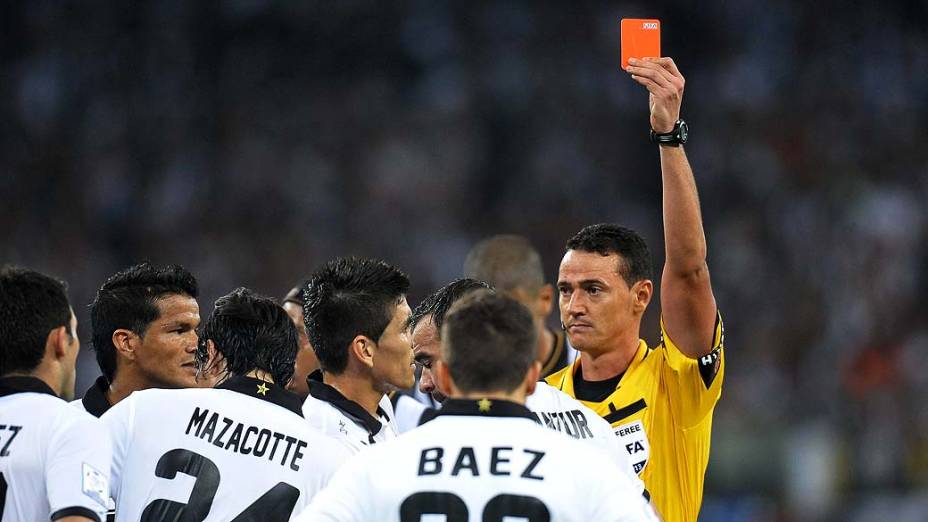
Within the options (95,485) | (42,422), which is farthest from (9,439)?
(95,485)

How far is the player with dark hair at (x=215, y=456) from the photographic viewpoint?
4152mm

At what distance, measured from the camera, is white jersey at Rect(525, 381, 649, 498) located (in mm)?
4418

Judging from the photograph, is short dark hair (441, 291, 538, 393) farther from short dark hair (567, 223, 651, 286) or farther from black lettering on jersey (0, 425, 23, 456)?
short dark hair (567, 223, 651, 286)

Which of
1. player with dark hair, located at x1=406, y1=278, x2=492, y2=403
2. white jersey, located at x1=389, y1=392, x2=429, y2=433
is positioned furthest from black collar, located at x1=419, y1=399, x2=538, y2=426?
white jersey, located at x1=389, y1=392, x2=429, y2=433

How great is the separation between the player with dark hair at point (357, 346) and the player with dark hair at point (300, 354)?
5.86 feet

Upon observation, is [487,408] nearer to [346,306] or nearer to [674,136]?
[346,306]

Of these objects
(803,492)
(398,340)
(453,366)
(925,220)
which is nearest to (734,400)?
(803,492)

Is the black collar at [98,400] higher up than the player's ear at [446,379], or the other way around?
the player's ear at [446,379]

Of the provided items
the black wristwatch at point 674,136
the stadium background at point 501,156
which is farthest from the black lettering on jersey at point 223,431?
the stadium background at point 501,156

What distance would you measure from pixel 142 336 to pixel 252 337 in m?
0.78

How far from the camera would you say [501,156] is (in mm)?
16812

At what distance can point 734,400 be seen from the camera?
13117mm

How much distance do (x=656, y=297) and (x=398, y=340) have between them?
9200 mm

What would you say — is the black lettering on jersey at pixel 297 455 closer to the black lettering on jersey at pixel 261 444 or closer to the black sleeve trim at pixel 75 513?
the black lettering on jersey at pixel 261 444
